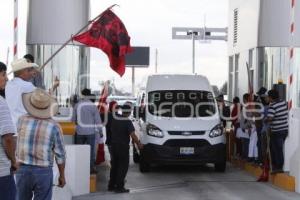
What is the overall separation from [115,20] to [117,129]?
226 cm

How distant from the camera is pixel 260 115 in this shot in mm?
14109

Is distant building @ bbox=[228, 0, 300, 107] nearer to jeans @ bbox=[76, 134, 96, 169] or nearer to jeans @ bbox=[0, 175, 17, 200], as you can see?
jeans @ bbox=[76, 134, 96, 169]

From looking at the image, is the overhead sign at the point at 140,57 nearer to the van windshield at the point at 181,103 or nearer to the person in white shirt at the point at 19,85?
the van windshield at the point at 181,103

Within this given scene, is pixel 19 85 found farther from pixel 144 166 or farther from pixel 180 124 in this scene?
pixel 144 166

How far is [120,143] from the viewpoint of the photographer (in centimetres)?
1190

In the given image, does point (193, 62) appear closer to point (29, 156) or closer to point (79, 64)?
point (79, 64)

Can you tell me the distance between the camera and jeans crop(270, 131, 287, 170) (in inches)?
508

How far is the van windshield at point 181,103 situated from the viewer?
1515cm

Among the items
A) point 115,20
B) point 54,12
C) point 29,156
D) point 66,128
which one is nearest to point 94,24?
point 115,20

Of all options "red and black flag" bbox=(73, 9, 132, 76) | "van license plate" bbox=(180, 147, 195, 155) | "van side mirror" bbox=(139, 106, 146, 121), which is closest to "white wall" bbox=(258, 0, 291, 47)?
"van side mirror" bbox=(139, 106, 146, 121)

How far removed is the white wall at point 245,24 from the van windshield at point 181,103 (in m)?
4.29

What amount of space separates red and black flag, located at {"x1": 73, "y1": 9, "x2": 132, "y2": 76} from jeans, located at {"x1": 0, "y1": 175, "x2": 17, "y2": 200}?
6520 mm

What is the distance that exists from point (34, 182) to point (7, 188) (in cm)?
55

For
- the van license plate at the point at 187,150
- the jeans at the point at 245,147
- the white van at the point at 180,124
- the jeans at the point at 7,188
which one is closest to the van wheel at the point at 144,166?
the white van at the point at 180,124
